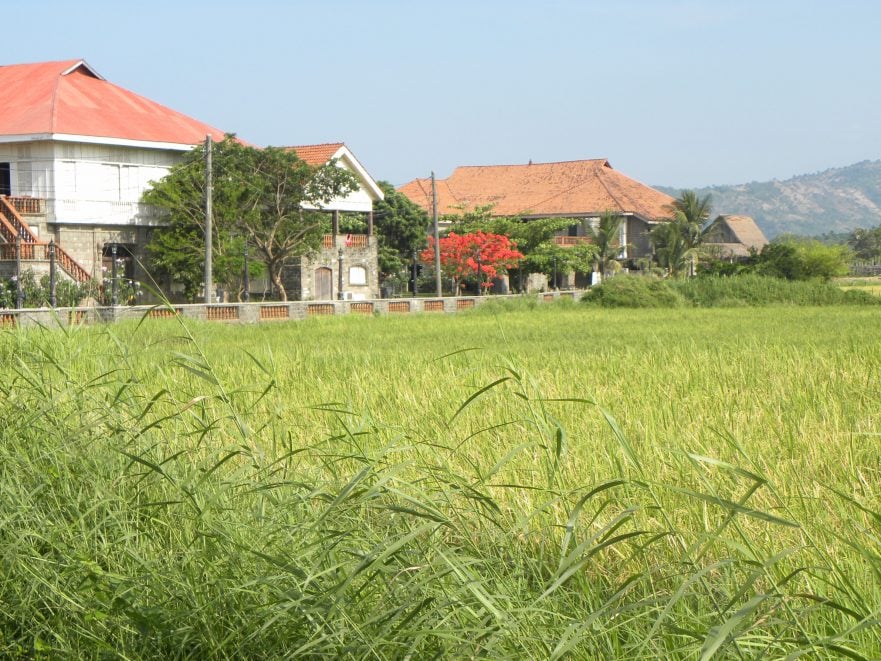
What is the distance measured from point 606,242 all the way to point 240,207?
21387 millimetres

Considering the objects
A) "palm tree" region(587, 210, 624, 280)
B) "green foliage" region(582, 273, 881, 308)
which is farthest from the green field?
"palm tree" region(587, 210, 624, 280)

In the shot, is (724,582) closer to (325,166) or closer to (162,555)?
(162,555)

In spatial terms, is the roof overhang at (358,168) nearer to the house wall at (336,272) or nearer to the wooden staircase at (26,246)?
the house wall at (336,272)

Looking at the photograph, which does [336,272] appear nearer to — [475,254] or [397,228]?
[475,254]

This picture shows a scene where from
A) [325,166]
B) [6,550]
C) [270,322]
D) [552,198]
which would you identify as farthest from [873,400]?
[552,198]

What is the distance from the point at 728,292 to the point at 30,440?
2901cm

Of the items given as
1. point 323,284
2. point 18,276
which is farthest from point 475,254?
point 18,276

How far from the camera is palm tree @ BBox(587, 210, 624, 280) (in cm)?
4797

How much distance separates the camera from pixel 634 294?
3123 cm

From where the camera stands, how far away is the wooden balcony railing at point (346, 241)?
36.8m

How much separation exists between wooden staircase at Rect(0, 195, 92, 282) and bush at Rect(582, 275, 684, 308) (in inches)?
579

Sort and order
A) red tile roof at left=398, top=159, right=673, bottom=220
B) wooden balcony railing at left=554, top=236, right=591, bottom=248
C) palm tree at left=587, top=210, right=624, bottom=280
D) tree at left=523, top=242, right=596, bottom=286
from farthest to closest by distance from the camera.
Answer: red tile roof at left=398, top=159, right=673, bottom=220
wooden balcony railing at left=554, top=236, right=591, bottom=248
palm tree at left=587, top=210, right=624, bottom=280
tree at left=523, top=242, right=596, bottom=286

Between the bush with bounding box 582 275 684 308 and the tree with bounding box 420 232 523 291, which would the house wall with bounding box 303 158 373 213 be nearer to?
the tree with bounding box 420 232 523 291

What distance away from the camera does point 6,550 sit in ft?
11.9
